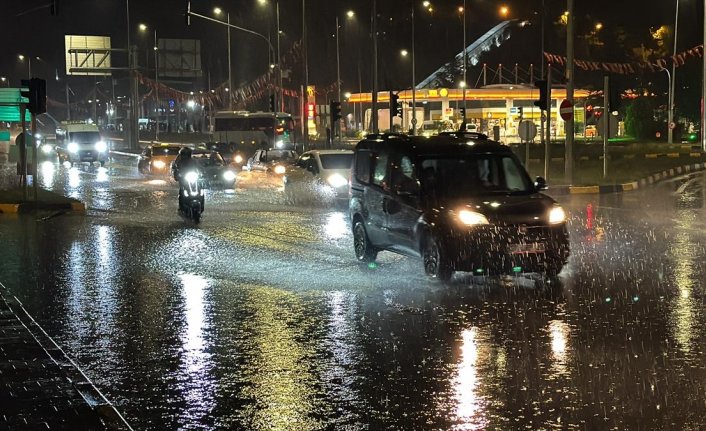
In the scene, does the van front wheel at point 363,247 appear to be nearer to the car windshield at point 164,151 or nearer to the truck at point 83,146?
the car windshield at point 164,151

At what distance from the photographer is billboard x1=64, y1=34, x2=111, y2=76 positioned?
6719 centimetres

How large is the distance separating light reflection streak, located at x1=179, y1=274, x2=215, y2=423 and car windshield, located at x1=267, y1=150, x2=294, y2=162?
95.3ft

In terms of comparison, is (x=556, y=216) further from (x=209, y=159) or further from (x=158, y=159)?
(x=158, y=159)

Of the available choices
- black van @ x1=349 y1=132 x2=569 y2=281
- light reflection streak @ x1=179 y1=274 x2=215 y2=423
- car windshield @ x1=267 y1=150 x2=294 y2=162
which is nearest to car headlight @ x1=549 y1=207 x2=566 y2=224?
black van @ x1=349 y1=132 x2=569 y2=281

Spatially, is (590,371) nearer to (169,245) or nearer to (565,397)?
(565,397)

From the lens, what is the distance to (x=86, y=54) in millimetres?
68000

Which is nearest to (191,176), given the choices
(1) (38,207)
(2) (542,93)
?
(1) (38,207)

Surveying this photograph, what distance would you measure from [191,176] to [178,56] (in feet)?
168

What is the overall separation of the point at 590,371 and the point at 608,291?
4.00 metres

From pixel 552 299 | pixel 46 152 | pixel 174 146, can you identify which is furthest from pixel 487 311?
pixel 46 152

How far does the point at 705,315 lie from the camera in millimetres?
9648

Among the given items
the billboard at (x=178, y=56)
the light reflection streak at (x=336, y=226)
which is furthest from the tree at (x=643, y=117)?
the light reflection streak at (x=336, y=226)

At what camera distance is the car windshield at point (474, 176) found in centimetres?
1255

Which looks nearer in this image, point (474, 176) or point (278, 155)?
point (474, 176)
